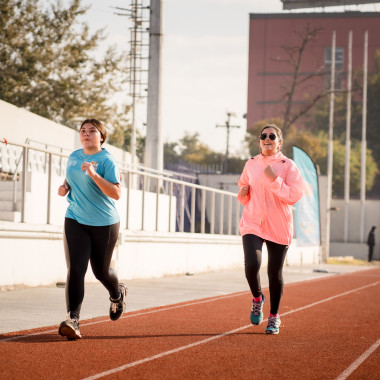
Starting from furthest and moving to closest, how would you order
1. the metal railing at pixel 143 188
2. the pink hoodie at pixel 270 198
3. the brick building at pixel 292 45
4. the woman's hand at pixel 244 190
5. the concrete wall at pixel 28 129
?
1. the brick building at pixel 292 45
2. the concrete wall at pixel 28 129
3. the metal railing at pixel 143 188
4. the woman's hand at pixel 244 190
5. the pink hoodie at pixel 270 198

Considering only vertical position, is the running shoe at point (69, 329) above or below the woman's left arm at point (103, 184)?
below

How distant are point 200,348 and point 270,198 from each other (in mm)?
1819

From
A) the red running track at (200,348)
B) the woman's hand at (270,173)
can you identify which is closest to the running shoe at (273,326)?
the red running track at (200,348)

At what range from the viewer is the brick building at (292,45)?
85.1m

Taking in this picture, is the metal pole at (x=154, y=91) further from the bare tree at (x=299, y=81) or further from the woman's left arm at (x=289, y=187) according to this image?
the bare tree at (x=299, y=81)

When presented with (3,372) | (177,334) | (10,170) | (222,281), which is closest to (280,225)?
(177,334)

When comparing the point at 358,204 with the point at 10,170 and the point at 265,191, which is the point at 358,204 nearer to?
the point at 10,170

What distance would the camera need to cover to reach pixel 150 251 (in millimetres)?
20359

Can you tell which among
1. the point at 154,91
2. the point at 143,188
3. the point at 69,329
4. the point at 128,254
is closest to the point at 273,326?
the point at 69,329

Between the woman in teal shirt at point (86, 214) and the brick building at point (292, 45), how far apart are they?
7695cm

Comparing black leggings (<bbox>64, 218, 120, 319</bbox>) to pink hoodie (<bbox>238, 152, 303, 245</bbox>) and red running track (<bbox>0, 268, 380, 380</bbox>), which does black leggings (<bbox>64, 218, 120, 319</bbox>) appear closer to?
red running track (<bbox>0, 268, 380, 380</bbox>)

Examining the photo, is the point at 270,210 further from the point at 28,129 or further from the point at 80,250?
the point at 28,129

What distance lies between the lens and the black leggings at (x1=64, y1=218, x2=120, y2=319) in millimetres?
7801

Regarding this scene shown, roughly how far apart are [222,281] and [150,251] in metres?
1.75
